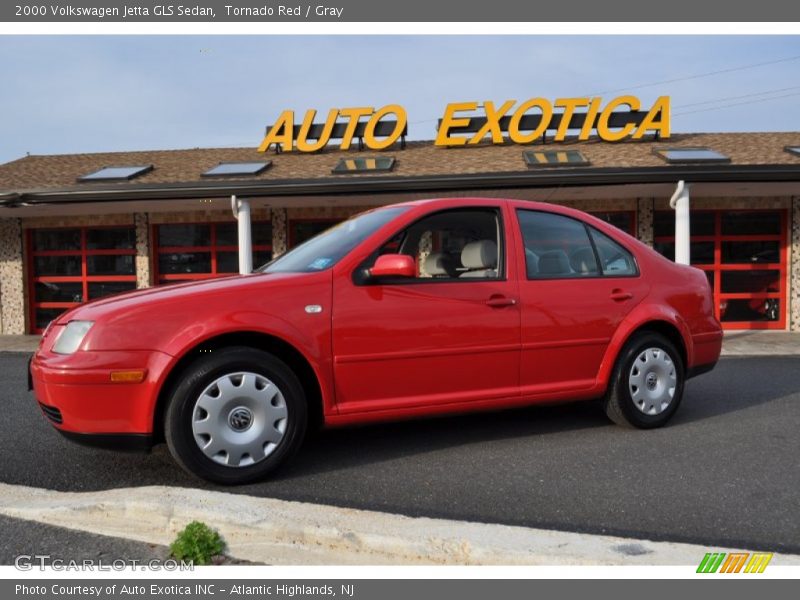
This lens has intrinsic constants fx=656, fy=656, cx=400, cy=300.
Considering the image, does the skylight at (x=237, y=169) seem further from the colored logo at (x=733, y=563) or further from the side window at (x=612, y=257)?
the colored logo at (x=733, y=563)

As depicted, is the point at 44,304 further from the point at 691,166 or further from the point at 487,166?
the point at 691,166

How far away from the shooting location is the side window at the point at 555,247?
4219mm

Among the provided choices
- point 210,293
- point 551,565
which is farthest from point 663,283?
point 210,293

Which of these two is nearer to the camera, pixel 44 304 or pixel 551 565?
pixel 551 565

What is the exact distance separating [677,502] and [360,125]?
13936 millimetres

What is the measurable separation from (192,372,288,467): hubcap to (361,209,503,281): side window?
118 cm

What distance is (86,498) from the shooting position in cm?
310

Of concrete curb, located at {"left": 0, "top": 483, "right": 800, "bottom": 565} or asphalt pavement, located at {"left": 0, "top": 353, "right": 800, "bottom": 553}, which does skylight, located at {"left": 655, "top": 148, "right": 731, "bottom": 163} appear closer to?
asphalt pavement, located at {"left": 0, "top": 353, "right": 800, "bottom": 553}

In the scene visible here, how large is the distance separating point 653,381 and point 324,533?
2.79m

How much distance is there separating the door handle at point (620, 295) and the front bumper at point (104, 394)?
283cm

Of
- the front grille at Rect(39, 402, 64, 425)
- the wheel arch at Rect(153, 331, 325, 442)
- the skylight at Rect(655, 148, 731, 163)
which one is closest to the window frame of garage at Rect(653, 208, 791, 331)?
the skylight at Rect(655, 148, 731, 163)

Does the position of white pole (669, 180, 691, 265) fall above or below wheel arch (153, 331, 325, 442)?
above

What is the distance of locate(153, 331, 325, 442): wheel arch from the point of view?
3.32 metres

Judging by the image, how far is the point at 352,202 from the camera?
12.9 meters
